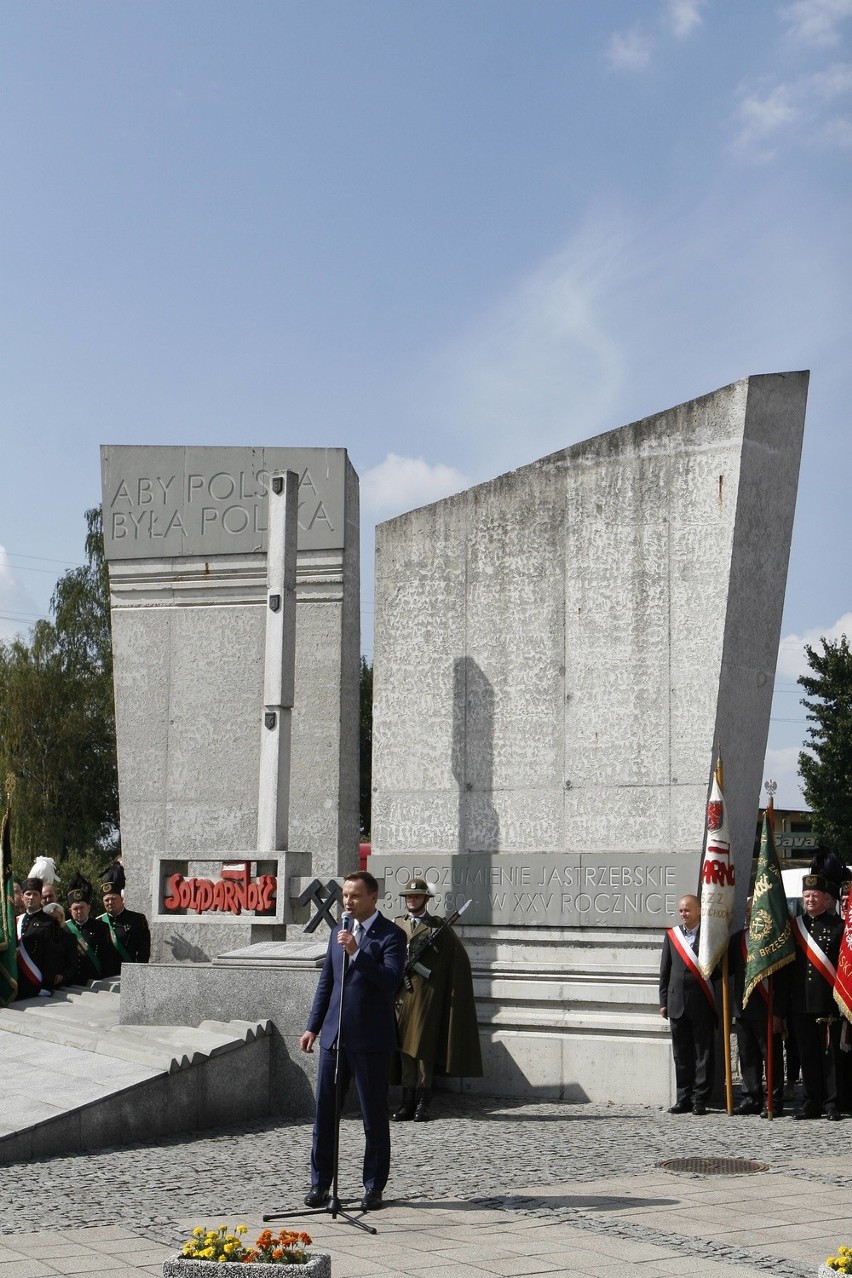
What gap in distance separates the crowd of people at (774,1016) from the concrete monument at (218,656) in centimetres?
400

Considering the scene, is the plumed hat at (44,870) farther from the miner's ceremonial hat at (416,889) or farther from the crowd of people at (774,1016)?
the crowd of people at (774,1016)

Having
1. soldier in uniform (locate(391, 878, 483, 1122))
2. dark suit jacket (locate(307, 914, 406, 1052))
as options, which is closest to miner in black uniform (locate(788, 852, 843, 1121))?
soldier in uniform (locate(391, 878, 483, 1122))

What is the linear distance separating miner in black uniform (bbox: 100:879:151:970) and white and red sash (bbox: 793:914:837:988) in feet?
20.2

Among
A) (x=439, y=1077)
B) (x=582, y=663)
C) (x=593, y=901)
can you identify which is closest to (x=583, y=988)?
(x=593, y=901)

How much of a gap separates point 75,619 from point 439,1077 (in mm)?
28157

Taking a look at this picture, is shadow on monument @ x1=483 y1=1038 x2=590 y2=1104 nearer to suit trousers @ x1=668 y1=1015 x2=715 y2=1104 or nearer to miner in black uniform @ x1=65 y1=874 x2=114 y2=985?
suit trousers @ x1=668 y1=1015 x2=715 y2=1104

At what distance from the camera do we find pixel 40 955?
43.9ft

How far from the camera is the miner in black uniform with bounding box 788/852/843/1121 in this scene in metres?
→ 10.0

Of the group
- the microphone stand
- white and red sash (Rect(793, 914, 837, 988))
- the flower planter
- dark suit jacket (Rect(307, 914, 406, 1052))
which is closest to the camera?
the flower planter

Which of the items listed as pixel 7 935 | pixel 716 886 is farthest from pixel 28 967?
pixel 716 886

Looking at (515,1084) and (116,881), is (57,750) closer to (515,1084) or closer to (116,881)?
(116,881)

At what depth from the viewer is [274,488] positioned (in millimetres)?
12539

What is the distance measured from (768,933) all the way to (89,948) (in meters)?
6.63

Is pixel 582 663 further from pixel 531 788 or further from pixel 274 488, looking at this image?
pixel 274 488
